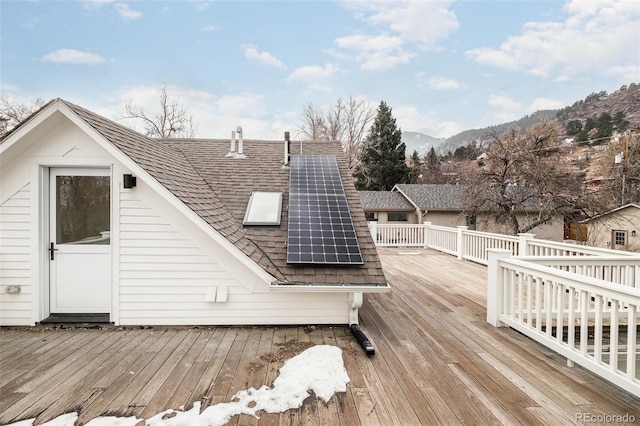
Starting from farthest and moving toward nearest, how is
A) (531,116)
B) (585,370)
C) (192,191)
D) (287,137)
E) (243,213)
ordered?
(531,116), (287,137), (243,213), (192,191), (585,370)

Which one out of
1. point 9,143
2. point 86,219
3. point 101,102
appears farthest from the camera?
point 101,102

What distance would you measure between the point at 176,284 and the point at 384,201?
806 inches

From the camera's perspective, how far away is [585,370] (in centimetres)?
286

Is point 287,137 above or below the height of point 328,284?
above

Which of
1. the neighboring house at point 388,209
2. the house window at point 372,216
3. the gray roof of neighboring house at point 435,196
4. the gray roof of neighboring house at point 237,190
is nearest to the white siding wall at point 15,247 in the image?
the gray roof of neighboring house at point 237,190

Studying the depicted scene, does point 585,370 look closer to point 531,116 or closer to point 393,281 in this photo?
point 393,281

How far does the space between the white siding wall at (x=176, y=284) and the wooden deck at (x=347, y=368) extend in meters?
0.18

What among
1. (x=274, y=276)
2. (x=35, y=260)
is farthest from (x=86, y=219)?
(x=274, y=276)

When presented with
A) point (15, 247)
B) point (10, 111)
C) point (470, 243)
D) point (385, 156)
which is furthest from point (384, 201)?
point (10, 111)

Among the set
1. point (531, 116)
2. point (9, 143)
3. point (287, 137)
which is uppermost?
point (531, 116)

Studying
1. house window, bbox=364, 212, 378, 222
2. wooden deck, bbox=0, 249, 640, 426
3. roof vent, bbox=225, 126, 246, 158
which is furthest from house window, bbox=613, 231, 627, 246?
roof vent, bbox=225, 126, 246, 158

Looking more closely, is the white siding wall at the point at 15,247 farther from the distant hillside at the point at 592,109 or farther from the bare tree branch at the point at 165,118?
the distant hillside at the point at 592,109

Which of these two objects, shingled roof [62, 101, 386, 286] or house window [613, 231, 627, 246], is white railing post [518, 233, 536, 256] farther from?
house window [613, 231, 627, 246]

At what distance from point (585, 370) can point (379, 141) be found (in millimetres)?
29002
